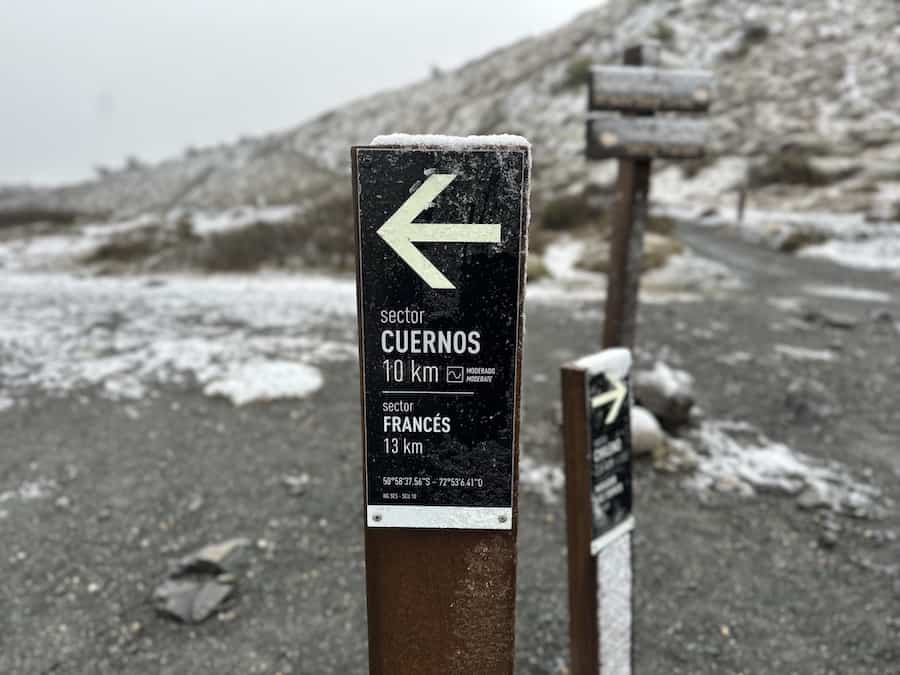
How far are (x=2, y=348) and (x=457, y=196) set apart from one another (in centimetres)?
777

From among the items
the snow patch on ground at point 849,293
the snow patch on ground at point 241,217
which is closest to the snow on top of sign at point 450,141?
the snow patch on ground at point 849,293

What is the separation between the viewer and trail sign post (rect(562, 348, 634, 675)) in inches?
89.6

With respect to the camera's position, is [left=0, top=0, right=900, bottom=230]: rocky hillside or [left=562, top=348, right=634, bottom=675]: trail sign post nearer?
[left=562, top=348, right=634, bottom=675]: trail sign post

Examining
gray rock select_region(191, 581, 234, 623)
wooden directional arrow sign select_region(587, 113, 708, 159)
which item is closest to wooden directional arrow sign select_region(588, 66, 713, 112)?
wooden directional arrow sign select_region(587, 113, 708, 159)

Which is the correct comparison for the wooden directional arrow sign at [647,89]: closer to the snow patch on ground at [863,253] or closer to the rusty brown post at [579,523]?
the rusty brown post at [579,523]

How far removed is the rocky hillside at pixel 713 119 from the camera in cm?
1973

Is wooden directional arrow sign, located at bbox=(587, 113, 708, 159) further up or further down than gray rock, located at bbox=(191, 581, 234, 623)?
further up

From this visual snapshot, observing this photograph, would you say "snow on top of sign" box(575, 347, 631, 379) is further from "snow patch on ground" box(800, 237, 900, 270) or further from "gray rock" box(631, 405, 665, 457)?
"snow patch on ground" box(800, 237, 900, 270)

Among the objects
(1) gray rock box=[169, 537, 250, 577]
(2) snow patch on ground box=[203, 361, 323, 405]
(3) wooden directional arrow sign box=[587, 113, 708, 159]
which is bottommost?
(1) gray rock box=[169, 537, 250, 577]

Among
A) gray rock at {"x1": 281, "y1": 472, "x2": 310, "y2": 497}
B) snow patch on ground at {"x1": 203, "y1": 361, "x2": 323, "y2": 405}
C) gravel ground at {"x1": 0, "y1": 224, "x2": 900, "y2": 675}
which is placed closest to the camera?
gravel ground at {"x1": 0, "y1": 224, "x2": 900, "y2": 675}

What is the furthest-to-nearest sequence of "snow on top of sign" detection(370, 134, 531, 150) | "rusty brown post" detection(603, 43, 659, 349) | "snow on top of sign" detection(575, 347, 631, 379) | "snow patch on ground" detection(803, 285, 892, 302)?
"snow patch on ground" detection(803, 285, 892, 302), "rusty brown post" detection(603, 43, 659, 349), "snow on top of sign" detection(575, 347, 631, 379), "snow on top of sign" detection(370, 134, 531, 150)

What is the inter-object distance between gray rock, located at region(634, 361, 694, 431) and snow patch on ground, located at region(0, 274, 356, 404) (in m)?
3.25

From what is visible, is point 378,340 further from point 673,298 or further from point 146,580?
point 673,298

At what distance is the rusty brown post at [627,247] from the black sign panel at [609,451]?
8.80 feet
